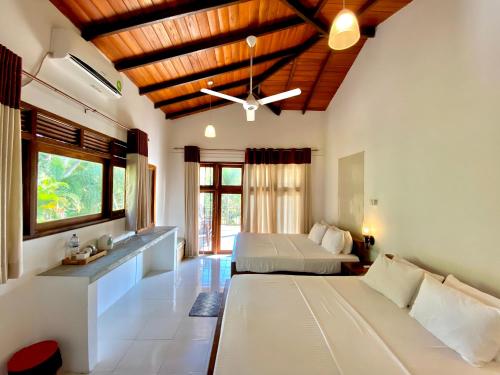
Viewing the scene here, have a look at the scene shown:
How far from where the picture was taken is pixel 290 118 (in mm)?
5562

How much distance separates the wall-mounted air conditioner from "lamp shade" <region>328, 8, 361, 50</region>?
2.18 m

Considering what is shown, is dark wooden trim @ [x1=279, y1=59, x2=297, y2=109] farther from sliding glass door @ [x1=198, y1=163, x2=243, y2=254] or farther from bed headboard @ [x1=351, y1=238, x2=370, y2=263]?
bed headboard @ [x1=351, y1=238, x2=370, y2=263]

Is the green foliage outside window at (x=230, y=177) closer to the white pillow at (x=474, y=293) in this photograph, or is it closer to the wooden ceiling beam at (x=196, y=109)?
the wooden ceiling beam at (x=196, y=109)

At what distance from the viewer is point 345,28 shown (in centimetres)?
166

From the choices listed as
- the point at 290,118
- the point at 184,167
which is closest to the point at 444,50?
→ the point at 290,118

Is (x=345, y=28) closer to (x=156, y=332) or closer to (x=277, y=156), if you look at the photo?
(x=156, y=332)

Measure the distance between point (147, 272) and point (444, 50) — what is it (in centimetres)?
500

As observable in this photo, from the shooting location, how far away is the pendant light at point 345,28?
1663 mm

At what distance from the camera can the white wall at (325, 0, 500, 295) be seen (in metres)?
1.83

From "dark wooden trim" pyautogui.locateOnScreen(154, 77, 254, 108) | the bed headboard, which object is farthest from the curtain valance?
the bed headboard

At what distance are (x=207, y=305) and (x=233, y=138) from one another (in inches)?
138

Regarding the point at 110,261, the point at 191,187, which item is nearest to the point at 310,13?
the point at 110,261

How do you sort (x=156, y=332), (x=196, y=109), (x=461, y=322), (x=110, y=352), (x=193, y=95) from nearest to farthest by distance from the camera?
(x=461, y=322) < (x=110, y=352) < (x=156, y=332) < (x=193, y=95) < (x=196, y=109)

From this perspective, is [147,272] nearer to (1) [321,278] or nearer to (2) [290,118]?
(1) [321,278]
